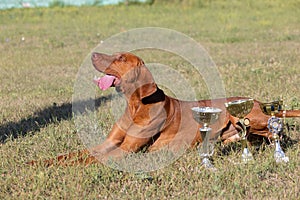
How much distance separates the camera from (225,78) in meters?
8.44

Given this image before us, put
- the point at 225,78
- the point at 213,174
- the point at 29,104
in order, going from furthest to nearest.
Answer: the point at 225,78 < the point at 29,104 < the point at 213,174

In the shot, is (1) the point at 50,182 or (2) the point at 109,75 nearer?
(1) the point at 50,182

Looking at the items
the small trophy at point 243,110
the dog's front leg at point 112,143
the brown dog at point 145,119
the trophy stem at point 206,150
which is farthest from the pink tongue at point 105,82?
the small trophy at point 243,110

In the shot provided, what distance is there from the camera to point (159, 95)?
4398mm

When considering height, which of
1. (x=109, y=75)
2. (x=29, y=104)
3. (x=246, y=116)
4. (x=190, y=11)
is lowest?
(x=190, y=11)

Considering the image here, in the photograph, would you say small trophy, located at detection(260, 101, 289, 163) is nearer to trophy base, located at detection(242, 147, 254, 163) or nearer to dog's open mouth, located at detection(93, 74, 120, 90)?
trophy base, located at detection(242, 147, 254, 163)

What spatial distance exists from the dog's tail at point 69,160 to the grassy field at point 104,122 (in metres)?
0.11

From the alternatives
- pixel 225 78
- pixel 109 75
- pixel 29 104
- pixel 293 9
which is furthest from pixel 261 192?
pixel 293 9

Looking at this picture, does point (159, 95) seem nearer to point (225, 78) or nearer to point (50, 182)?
point (50, 182)

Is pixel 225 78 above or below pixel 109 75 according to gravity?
below

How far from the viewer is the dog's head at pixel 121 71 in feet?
13.4

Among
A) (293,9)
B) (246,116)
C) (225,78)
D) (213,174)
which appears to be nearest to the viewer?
(213,174)

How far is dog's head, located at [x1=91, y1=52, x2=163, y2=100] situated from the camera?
4091 millimetres

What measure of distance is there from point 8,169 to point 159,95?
135cm
